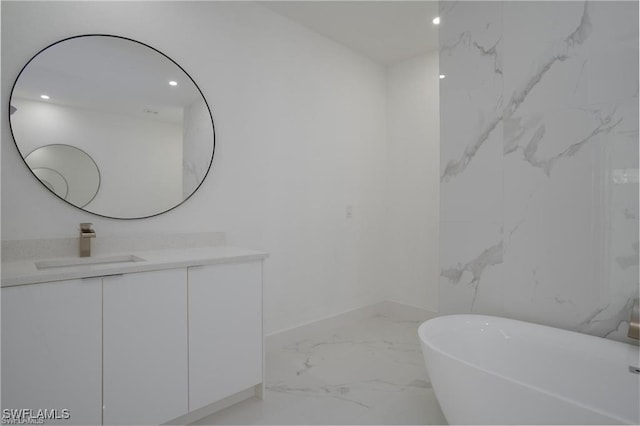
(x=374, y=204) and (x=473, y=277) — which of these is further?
(x=374, y=204)

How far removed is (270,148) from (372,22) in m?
1.33

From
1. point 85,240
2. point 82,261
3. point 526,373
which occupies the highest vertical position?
point 85,240

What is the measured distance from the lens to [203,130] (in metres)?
2.31

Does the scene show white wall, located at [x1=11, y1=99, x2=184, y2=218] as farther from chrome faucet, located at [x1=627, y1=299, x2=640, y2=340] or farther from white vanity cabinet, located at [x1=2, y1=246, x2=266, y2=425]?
chrome faucet, located at [x1=627, y1=299, x2=640, y2=340]

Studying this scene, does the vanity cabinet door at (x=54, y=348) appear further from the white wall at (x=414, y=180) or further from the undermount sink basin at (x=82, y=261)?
the white wall at (x=414, y=180)

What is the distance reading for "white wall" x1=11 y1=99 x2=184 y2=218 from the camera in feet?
5.82

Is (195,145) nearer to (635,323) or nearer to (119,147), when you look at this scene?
(119,147)

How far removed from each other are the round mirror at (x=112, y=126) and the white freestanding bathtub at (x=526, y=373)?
176 centimetres

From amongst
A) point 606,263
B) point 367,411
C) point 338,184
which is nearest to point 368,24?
point 338,184

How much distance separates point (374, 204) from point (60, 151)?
262 centimetres

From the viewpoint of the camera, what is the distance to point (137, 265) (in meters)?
1.59

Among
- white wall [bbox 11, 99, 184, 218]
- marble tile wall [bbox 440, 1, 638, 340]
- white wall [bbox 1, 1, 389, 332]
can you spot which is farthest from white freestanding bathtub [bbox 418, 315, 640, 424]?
white wall [bbox 11, 99, 184, 218]

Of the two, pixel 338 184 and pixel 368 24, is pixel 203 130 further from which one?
pixel 368 24

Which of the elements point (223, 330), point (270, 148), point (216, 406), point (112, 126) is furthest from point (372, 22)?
point (216, 406)
